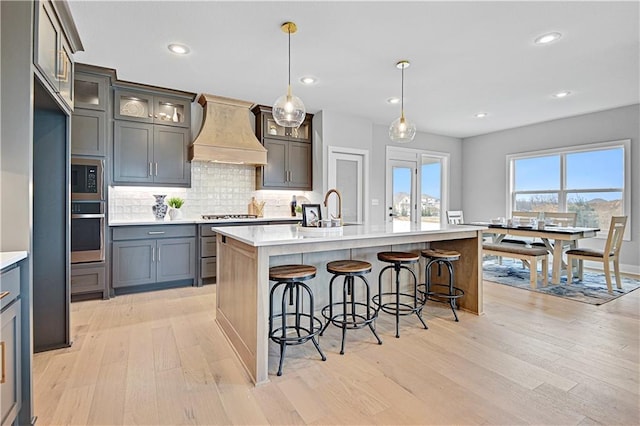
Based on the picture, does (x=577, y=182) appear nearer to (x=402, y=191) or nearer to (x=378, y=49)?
(x=402, y=191)

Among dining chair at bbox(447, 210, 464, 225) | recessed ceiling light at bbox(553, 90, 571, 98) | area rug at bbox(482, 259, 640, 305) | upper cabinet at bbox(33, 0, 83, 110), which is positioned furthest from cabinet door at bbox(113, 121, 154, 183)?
recessed ceiling light at bbox(553, 90, 571, 98)

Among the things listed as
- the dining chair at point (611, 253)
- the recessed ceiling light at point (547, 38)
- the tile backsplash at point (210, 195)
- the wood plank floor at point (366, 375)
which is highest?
the recessed ceiling light at point (547, 38)

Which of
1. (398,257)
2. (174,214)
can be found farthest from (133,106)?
(398,257)

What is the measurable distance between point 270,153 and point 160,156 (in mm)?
1592

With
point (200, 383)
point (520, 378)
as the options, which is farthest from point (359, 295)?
point (200, 383)

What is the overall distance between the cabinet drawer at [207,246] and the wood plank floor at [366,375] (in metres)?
1.26

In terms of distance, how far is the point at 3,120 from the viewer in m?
1.60

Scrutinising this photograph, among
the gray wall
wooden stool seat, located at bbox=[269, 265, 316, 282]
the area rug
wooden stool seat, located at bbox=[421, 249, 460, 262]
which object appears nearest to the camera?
wooden stool seat, located at bbox=[269, 265, 316, 282]

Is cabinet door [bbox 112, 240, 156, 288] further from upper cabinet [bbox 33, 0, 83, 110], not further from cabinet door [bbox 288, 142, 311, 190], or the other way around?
cabinet door [bbox 288, 142, 311, 190]

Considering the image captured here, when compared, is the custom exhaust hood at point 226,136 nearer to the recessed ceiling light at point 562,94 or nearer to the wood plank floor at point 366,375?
the wood plank floor at point 366,375

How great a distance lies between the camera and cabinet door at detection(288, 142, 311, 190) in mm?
5332

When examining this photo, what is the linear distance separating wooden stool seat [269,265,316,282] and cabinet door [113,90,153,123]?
3.16 metres

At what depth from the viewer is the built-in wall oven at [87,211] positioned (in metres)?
3.50

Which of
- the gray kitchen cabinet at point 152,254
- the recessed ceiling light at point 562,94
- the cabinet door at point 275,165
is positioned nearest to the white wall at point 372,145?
the cabinet door at point 275,165
